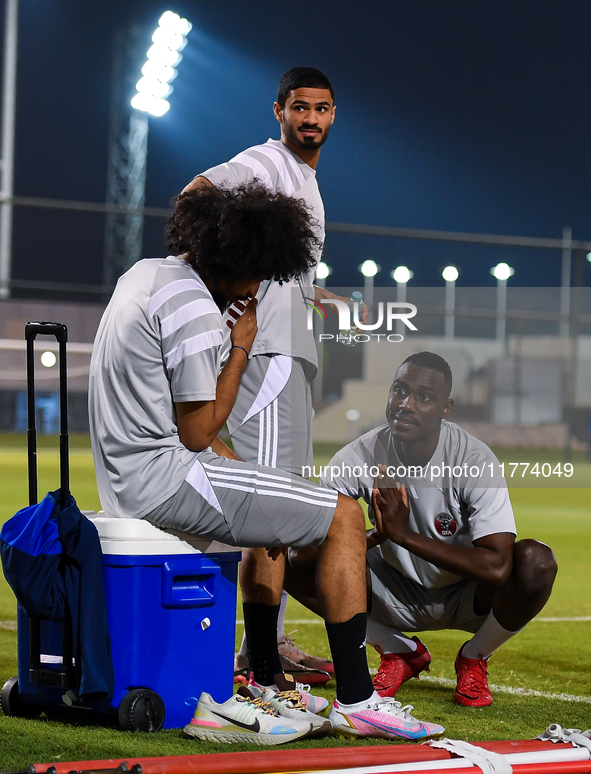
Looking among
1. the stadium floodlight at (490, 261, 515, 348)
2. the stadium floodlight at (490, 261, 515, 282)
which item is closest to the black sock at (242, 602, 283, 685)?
the stadium floodlight at (490, 261, 515, 348)

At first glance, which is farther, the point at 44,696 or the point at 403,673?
the point at 403,673

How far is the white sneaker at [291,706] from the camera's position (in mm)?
2508

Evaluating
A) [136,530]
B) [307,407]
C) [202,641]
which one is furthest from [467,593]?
[136,530]

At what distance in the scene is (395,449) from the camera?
339 cm

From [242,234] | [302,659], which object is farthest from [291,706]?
[242,234]

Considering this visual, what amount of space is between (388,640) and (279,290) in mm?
→ 1173

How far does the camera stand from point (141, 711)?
8.14 feet

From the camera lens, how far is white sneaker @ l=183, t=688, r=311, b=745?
243 cm

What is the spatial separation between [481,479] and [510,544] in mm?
235

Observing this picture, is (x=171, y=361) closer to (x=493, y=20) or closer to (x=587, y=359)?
(x=587, y=359)

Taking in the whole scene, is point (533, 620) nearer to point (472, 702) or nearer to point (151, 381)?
point (472, 702)

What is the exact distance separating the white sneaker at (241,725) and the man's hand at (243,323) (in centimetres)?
96

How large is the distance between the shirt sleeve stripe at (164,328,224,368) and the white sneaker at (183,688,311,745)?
2.78ft

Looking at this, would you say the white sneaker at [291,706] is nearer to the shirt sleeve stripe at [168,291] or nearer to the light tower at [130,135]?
the shirt sleeve stripe at [168,291]
